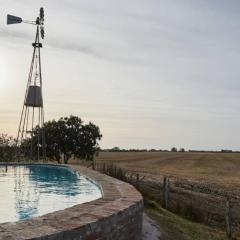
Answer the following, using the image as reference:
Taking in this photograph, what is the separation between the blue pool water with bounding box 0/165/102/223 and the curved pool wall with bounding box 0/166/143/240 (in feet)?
8.63

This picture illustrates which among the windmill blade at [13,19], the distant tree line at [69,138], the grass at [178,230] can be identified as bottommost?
the grass at [178,230]

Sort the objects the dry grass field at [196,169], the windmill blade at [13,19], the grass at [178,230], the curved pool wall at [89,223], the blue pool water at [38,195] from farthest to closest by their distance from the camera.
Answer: the dry grass field at [196,169], the windmill blade at [13,19], the grass at [178,230], the blue pool water at [38,195], the curved pool wall at [89,223]

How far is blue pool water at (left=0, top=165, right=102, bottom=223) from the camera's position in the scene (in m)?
11.7

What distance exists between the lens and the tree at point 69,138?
4419cm

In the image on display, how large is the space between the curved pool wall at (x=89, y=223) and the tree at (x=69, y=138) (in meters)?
34.7

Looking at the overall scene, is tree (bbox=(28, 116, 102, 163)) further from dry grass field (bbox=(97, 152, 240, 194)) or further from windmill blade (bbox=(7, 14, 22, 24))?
windmill blade (bbox=(7, 14, 22, 24))

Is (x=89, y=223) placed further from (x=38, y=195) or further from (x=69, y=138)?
(x=69, y=138)

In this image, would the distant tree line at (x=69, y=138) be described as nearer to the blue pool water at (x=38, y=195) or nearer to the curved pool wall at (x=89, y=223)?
the blue pool water at (x=38, y=195)

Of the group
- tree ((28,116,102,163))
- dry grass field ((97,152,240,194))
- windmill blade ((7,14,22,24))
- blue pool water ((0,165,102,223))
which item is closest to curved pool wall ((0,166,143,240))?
blue pool water ((0,165,102,223))

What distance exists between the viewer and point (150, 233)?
11.2 metres

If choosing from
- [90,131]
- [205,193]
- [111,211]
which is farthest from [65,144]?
[111,211]

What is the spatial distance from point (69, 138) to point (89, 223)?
124ft

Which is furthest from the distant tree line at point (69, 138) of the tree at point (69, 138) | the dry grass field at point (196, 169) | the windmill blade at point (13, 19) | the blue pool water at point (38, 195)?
the blue pool water at point (38, 195)

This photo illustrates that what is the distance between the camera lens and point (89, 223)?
6.74m
